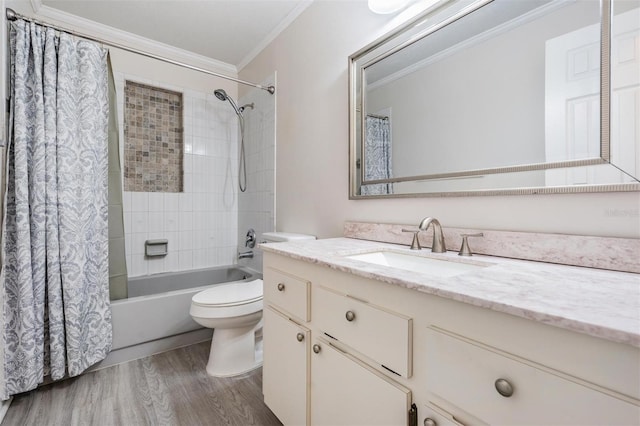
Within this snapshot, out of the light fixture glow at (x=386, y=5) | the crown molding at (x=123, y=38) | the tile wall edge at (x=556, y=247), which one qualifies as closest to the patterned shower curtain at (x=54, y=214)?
the crown molding at (x=123, y=38)

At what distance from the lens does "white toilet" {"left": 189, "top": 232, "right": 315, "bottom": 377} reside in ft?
5.67

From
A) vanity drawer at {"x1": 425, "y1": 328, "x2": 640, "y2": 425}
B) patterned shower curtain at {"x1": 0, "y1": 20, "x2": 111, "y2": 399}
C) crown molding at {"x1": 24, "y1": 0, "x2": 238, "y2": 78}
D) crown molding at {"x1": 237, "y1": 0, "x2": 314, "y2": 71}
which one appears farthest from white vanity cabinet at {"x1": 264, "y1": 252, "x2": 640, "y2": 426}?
crown molding at {"x1": 24, "y1": 0, "x2": 238, "y2": 78}

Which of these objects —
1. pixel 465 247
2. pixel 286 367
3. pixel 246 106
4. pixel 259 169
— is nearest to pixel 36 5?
pixel 246 106

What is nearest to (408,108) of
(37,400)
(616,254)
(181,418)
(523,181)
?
(523,181)

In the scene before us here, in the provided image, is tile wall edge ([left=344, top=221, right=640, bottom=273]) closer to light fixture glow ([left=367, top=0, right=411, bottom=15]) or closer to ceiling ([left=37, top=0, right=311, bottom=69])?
light fixture glow ([left=367, top=0, right=411, bottom=15])

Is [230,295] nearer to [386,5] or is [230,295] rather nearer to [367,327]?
[367,327]

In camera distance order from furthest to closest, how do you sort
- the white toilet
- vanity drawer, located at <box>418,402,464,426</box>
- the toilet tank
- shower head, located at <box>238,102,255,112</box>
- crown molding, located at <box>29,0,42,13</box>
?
1. shower head, located at <box>238,102,255,112</box>
2. crown molding, located at <box>29,0,42,13</box>
3. the toilet tank
4. the white toilet
5. vanity drawer, located at <box>418,402,464,426</box>

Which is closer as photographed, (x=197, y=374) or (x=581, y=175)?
(x=581, y=175)

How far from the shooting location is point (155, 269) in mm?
2611

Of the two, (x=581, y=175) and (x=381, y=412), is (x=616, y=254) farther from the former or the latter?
(x=381, y=412)

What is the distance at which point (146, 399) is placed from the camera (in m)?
1.57

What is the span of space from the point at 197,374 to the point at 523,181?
1.93m

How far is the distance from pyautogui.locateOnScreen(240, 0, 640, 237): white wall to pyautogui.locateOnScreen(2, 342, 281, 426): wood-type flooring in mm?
1003

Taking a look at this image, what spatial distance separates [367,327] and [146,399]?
55.2 inches
